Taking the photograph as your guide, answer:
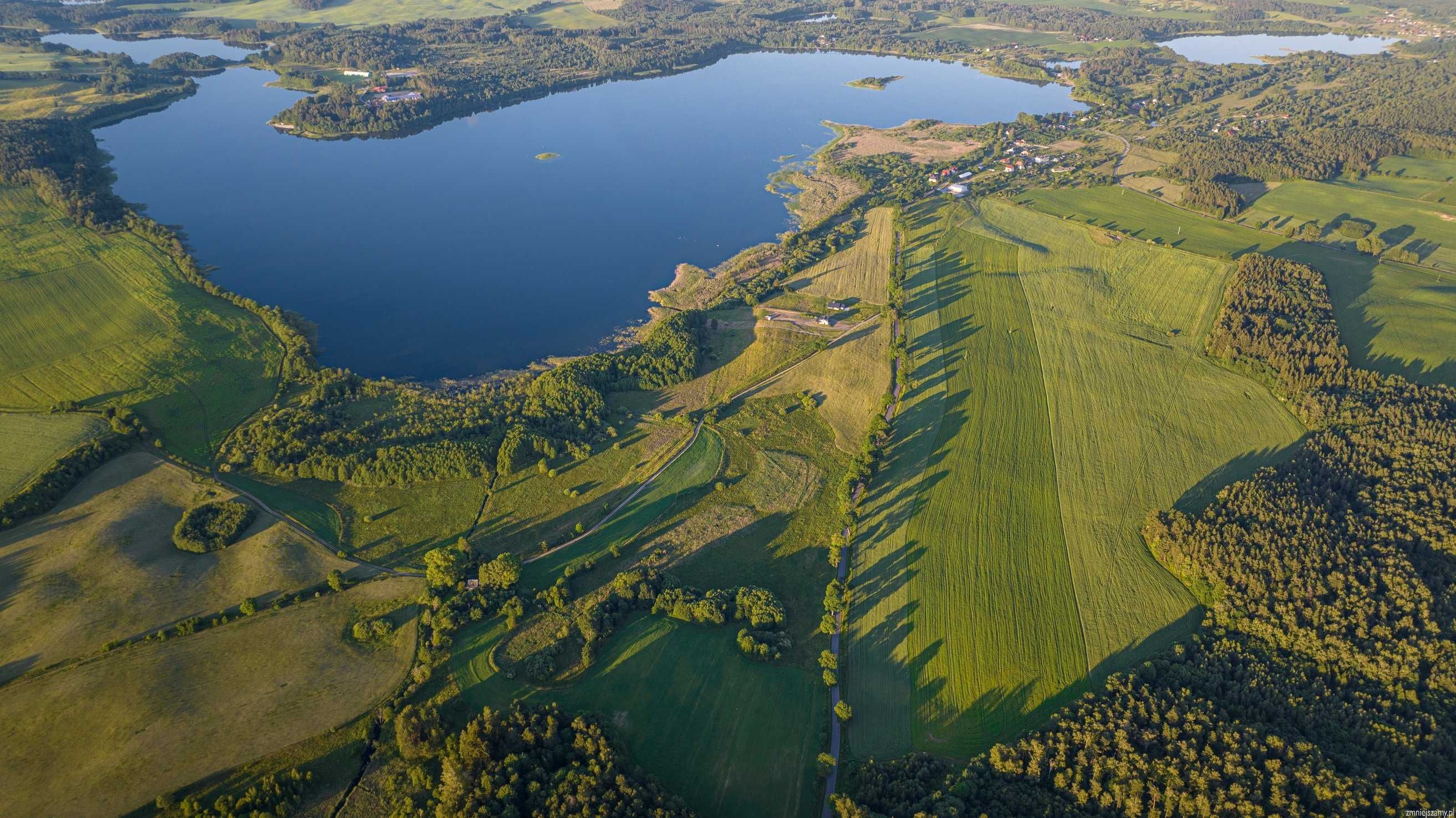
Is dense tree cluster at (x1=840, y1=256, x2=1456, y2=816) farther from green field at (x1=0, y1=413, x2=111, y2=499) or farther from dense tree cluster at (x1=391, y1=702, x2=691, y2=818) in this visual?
green field at (x1=0, y1=413, x2=111, y2=499)

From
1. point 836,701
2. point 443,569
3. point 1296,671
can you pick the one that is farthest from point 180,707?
point 1296,671

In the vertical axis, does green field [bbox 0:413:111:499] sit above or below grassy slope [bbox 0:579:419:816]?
above

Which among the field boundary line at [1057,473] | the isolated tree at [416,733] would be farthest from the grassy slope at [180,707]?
the field boundary line at [1057,473]

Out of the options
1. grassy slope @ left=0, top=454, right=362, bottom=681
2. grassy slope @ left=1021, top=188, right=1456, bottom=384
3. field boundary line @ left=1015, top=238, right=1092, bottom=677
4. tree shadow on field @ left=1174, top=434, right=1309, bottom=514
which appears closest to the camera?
grassy slope @ left=0, top=454, right=362, bottom=681

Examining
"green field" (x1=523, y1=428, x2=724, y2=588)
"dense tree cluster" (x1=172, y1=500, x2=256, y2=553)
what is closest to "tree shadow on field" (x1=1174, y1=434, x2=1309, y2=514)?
"green field" (x1=523, y1=428, x2=724, y2=588)

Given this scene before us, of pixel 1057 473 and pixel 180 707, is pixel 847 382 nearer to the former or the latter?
pixel 1057 473

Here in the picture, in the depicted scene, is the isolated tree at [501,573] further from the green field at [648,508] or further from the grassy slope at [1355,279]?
the grassy slope at [1355,279]
